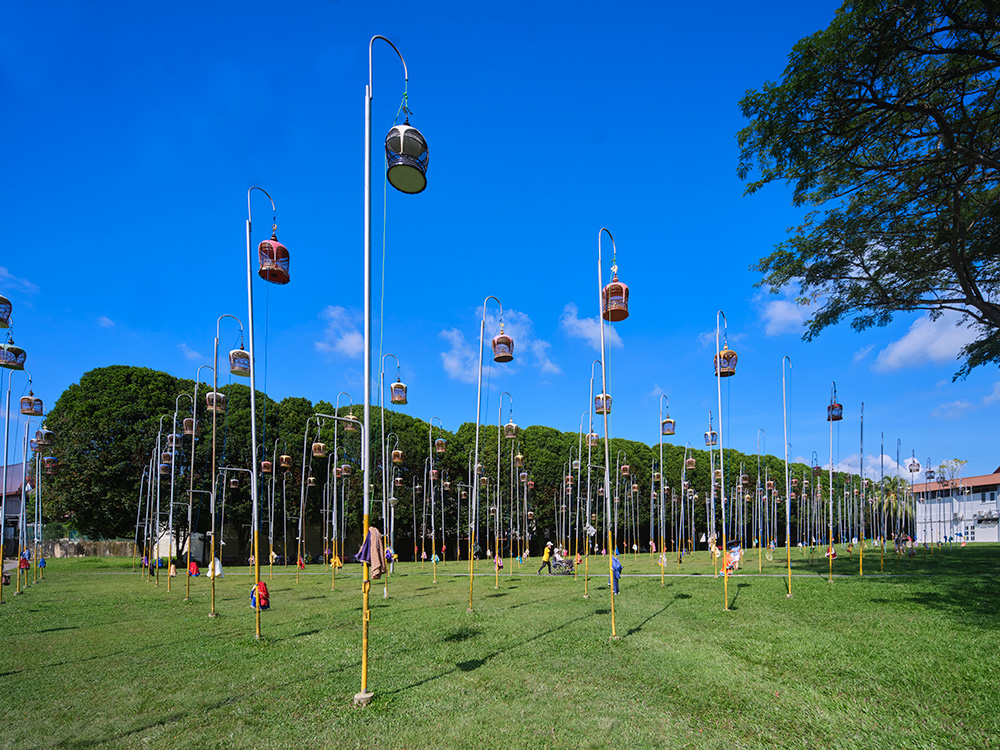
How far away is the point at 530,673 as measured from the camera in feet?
36.0

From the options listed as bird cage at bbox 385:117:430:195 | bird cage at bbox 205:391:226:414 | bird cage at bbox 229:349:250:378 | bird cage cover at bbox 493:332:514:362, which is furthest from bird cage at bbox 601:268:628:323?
bird cage at bbox 205:391:226:414

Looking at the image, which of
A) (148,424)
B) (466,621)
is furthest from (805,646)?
(148,424)

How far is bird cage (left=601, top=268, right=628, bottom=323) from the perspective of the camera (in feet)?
41.8

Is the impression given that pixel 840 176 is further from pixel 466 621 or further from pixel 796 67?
pixel 466 621

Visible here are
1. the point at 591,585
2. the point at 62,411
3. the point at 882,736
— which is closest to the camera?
the point at 882,736

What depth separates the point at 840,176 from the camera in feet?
54.9

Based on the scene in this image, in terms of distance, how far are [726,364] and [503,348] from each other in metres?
7.25

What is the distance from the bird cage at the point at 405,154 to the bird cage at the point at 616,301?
5859mm

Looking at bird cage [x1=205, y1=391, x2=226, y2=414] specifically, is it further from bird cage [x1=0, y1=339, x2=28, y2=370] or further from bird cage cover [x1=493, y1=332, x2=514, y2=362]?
bird cage cover [x1=493, y1=332, x2=514, y2=362]

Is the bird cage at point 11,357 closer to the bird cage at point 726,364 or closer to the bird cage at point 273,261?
the bird cage at point 273,261

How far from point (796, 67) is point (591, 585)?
835 inches

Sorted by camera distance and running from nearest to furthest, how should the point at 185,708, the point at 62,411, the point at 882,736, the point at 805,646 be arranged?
the point at 882,736, the point at 185,708, the point at 805,646, the point at 62,411

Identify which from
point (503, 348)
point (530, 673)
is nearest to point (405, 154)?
point (503, 348)

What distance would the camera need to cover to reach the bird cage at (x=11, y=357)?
52.4ft
